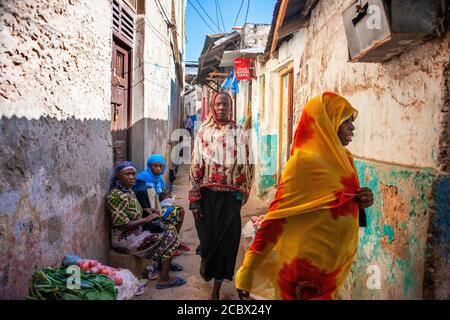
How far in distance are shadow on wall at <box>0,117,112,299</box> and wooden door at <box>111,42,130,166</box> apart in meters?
0.85

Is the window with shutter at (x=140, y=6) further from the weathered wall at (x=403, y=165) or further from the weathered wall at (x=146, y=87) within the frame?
the weathered wall at (x=403, y=165)

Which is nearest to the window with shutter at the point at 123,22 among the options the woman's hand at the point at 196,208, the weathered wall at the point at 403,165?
the woman's hand at the point at 196,208

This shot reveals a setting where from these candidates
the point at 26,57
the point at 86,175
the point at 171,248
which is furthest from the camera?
the point at 171,248

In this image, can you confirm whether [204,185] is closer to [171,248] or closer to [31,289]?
[171,248]

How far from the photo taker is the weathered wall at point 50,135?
6.18ft

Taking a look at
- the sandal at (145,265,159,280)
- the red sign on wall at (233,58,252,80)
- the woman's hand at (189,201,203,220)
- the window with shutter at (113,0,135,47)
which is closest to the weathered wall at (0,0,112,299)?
the sandal at (145,265,159,280)

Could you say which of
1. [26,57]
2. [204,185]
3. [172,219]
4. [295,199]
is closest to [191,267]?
[172,219]

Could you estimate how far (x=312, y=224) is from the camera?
6.26 feet

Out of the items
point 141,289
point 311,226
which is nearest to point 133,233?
point 141,289

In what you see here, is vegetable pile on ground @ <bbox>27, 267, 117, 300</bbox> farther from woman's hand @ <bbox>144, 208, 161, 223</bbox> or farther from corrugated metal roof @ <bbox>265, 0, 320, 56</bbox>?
corrugated metal roof @ <bbox>265, 0, 320, 56</bbox>

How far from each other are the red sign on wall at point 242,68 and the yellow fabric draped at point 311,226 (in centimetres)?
698

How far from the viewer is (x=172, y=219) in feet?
13.8

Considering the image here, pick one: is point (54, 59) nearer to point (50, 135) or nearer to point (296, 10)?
point (50, 135)

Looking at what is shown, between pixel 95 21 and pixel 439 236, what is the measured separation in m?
3.05
